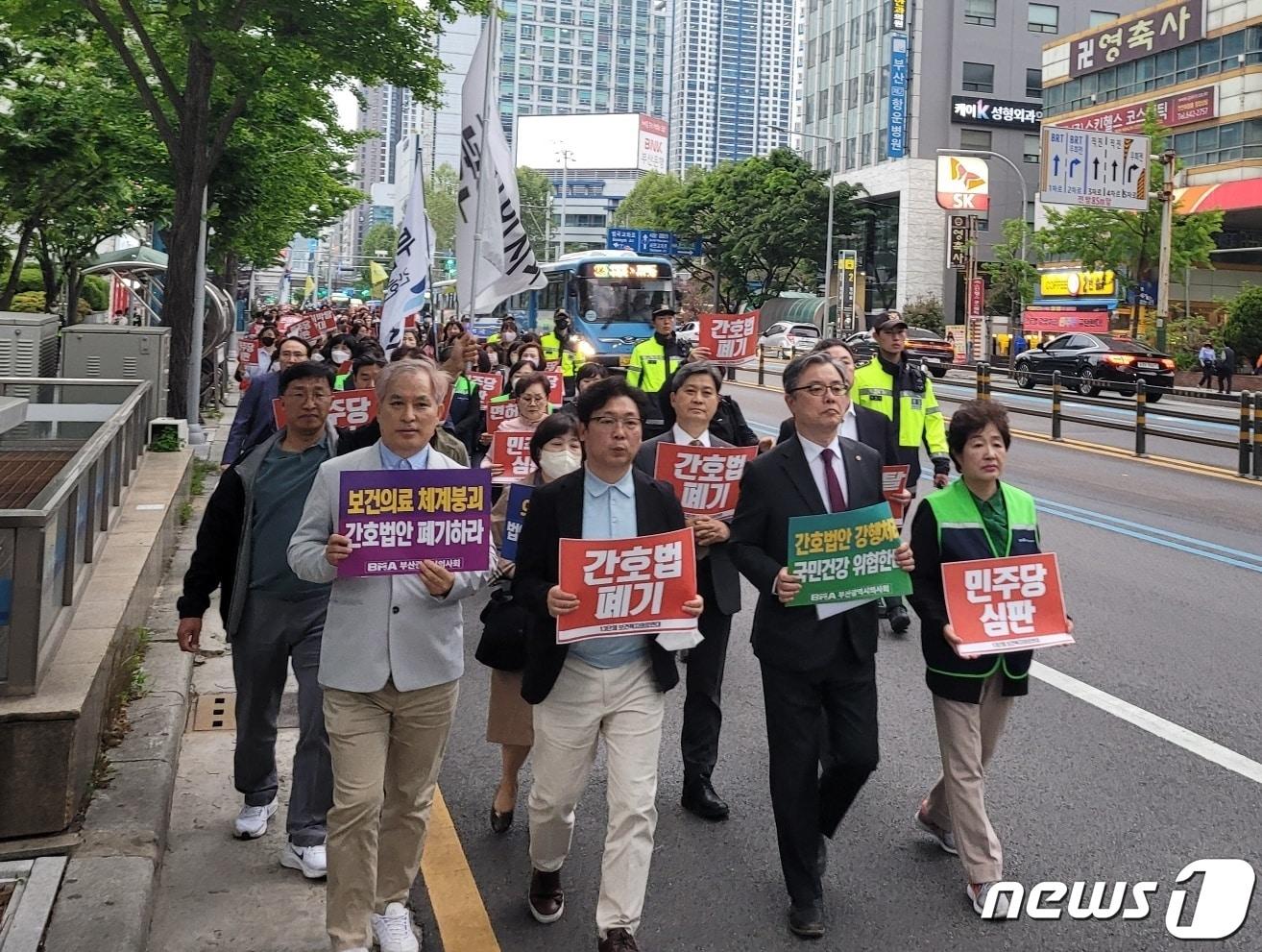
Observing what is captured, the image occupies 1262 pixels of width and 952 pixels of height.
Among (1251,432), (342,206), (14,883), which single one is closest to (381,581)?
(14,883)

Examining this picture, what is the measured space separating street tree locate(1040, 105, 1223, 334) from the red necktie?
3909 centimetres

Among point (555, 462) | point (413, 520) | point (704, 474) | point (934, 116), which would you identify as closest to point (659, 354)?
point (704, 474)

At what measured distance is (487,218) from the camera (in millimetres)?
12734

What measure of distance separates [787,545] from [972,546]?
2.23ft

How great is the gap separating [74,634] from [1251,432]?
14.7 metres

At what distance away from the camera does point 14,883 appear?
403 centimetres

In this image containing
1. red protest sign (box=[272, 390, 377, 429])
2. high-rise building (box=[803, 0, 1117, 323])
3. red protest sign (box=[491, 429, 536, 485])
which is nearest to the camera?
red protest sign (box=[491, 429, 536, 485])

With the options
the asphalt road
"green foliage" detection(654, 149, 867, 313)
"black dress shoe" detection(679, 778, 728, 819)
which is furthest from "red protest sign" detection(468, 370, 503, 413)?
"green foliage" detection(654, 149, 867, 313)

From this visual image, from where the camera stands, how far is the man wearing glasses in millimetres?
4500

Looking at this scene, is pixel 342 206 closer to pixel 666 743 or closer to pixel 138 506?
pixel 138 506

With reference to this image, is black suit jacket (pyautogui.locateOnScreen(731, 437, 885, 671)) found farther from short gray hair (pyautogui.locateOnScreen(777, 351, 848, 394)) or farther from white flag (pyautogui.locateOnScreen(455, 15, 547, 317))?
white flag (pyautogui.locateOnScreen(455, 15, 547, 317))

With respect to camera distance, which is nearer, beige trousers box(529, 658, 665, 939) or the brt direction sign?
beige trousers box(529, 658, 665, 939)

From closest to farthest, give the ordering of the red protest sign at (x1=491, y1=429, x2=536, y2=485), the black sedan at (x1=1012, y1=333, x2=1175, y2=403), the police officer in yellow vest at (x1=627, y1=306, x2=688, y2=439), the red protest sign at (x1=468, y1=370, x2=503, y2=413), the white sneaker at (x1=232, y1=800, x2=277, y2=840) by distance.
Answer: the white sneaker at (x1=232, y1=800, x2=277, y2=840) → the red protest sign at (x1=491, y1=429, x2=536, y2=485) → the police officer in yellow vest at (x1=627, y1=306, x2=688, y2=439) → the red protest sign at (x1=468, y1=370, x2=503, y2=413) → the black sedan at (x1=1012, y1=333, x2=1175, y2=403)

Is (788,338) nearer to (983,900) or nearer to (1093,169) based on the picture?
(1093,169)
